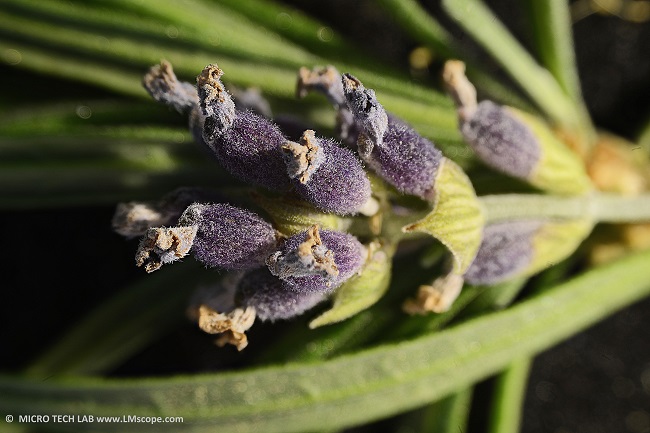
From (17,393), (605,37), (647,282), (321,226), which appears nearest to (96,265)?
(17,393)

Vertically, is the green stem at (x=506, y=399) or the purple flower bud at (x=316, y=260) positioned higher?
the purple flower bud at (x=316, y=260)

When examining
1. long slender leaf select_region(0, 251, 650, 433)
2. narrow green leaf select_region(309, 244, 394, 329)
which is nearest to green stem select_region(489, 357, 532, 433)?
long slender leaf select_region(0, 251, 650, 433)

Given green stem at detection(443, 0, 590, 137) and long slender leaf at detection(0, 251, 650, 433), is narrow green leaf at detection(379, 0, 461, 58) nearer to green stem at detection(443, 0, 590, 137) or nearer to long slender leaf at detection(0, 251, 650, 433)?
green stem at detection(443, 0, 590, 137)

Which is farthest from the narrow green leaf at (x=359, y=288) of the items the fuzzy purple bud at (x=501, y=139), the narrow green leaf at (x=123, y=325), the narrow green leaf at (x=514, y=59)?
the narrow green leaf at (x=123, y=325)

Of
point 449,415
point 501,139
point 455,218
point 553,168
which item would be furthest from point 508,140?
point 449,415

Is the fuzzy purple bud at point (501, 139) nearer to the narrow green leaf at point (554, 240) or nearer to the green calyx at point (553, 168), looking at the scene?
the green calyx at point (553, 168)

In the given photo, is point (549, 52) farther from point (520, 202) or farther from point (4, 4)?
point (4, 4)

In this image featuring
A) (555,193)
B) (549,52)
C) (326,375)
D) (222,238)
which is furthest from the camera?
(549,52)
